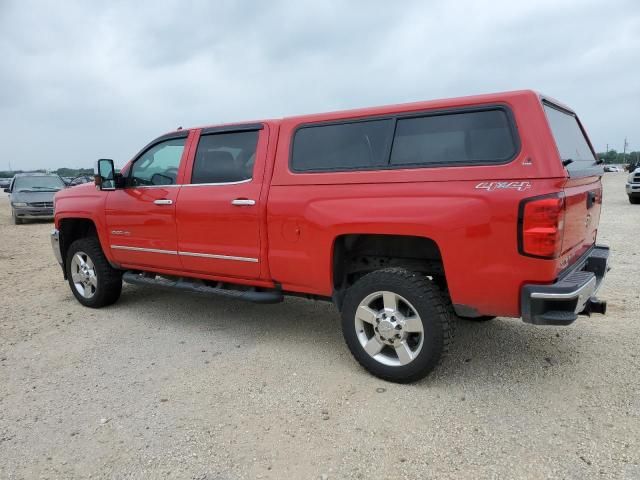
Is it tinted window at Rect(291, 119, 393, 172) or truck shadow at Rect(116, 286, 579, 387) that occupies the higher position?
tinted window at Rect(291, 119, 393, 172)

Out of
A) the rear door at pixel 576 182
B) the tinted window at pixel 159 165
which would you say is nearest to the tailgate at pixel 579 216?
the rear door at pixel 576 182

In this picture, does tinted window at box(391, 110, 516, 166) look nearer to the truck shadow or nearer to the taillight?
the taillight

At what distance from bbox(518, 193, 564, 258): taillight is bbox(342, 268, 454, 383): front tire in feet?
2.38

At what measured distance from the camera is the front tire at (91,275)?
5.42m

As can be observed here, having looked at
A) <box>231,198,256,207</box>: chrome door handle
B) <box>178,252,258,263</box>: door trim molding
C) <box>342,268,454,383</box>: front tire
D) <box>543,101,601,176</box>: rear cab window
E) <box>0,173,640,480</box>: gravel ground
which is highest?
<box>543,101,601,176</box>: rear cab window

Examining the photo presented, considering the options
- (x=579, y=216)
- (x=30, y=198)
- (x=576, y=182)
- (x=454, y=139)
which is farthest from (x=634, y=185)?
(x=30, y=198)

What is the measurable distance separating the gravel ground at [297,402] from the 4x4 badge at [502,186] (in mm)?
1407

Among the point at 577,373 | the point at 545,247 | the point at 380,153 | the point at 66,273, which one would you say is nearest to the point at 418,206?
the point at 380,153

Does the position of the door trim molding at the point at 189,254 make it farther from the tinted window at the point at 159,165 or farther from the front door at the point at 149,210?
the tinted window at the point at 159,165

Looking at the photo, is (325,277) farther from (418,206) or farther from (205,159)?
(205,159)

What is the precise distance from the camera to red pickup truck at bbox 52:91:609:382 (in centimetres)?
298

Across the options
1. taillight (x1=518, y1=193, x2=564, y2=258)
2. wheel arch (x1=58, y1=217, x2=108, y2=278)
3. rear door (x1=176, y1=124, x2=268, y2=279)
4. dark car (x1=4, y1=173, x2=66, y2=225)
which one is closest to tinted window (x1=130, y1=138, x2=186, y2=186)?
rear door (x1=176, y1=124, x2=268, y2=279)

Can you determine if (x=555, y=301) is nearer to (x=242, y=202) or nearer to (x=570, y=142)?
(x=570, y=142)

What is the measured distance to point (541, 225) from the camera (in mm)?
2855
